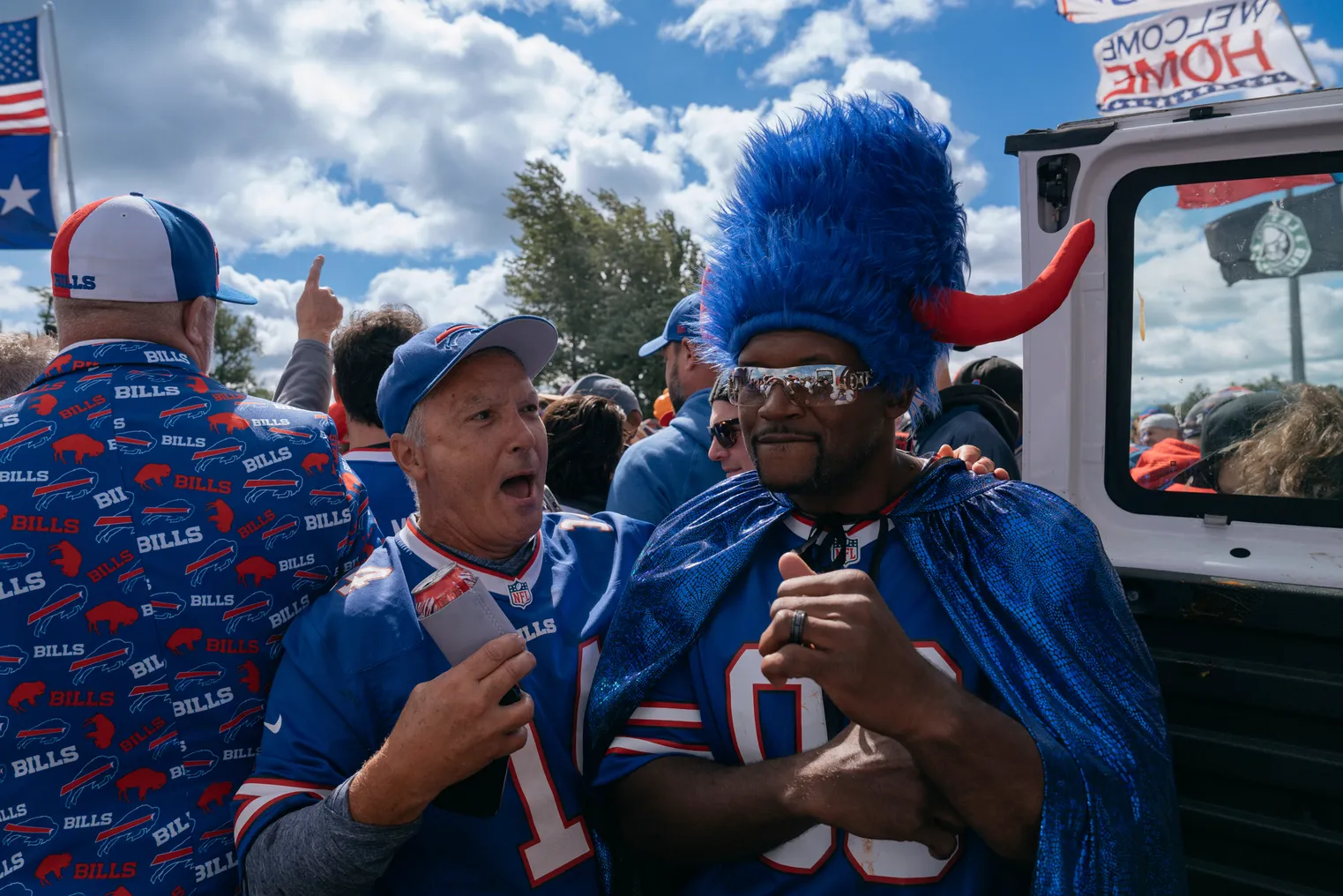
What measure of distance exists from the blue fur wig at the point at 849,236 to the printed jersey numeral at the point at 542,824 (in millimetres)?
973

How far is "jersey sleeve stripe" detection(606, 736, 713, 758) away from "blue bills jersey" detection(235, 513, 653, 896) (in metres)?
0.16

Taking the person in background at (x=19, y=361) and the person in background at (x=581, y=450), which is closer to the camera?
the person in background at (x=19, y=361)

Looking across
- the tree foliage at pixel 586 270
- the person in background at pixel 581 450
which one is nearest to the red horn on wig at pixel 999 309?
the person in background at pixel 581 450

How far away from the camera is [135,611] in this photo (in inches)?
72.2

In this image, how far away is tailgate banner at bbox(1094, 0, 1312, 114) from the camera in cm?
387

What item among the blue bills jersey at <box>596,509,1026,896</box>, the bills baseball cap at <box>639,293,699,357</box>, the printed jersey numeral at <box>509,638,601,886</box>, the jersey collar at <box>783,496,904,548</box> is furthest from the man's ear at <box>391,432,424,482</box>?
the jersey collar at <box>783,496,904,548</box>

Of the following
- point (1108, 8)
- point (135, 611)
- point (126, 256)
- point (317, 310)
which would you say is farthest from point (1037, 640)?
point (1108, 8)

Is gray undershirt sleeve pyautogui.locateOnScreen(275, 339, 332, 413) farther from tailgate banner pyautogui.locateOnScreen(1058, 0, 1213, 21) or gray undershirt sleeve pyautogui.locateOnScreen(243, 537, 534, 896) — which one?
tailgate banner pyautogui.locateOnScreen(1058, 0, 1213, 21)

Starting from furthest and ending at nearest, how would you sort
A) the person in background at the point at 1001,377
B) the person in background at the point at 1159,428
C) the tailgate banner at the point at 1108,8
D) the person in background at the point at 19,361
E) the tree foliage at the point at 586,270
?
1. the tree foliage at the point at 586,270
2. the person in background at the point at 1001,377
3. the tailgate banner at the point at 1108,8
4. the person in background at the point at 19,361
5. the person in background at the point at 1159,428

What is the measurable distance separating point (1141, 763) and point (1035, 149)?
170 centimetres

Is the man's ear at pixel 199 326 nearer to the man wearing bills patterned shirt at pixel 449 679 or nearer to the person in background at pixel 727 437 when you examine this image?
the man wearing bills patterned shirt at pixel 449 679

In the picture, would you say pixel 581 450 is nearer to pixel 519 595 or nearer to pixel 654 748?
pixel 519 595

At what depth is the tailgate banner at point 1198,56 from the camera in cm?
387

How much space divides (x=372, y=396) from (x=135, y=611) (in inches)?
57.4
